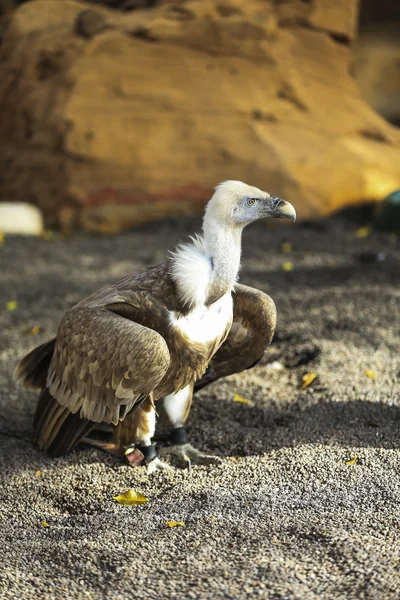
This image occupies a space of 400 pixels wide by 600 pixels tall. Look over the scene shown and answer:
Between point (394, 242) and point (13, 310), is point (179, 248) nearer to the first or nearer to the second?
point (13, 310)

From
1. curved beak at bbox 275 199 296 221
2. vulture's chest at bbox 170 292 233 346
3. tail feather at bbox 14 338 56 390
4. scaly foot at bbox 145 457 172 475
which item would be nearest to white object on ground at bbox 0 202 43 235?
tail feather at bbox 14 338 56 390

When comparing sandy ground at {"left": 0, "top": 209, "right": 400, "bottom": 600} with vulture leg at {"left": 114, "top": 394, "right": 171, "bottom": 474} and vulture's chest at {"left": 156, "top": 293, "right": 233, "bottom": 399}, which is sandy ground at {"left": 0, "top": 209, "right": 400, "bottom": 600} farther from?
vulture's chest at {"left": 156, "top": 293, "right": 233, "bottom": 399}

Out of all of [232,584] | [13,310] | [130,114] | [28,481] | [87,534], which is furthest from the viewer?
[130,114]

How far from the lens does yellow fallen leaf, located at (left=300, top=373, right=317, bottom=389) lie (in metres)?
3.86

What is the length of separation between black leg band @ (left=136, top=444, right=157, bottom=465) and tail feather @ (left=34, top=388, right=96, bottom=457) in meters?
0.22

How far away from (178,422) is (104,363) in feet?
1.87

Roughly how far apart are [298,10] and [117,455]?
239 inches

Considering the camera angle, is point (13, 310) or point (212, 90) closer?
point (13, 310)

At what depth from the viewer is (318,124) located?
793cm

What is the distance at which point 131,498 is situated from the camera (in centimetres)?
284

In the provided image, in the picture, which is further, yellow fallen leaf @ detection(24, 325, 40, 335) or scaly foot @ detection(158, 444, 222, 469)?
yellow fallen leaf @ detection(24, 325, 40, 335)

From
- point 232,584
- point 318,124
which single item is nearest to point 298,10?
point 318,124

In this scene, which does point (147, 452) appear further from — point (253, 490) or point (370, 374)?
point (370, 374)

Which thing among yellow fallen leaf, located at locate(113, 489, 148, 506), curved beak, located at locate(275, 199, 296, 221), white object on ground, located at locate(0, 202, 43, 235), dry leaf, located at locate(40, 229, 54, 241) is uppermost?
curved beak, located at locate(275, 199, 296, 221)
